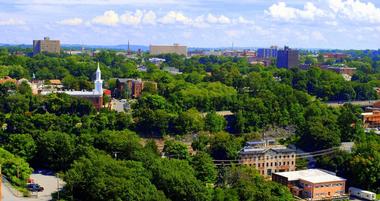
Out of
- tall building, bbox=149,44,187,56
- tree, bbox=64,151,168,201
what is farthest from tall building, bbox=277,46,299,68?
tree, bbox=64,151,168,201

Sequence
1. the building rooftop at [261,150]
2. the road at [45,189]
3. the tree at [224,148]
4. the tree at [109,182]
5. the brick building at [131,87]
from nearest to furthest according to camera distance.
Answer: the tree at [109,182]
the road at [45,189]
the tree at [224,148]
the building rooftop at [261,150]
the brick building at [131,87]

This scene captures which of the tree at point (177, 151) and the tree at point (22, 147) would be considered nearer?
the tree at point (22, 147)

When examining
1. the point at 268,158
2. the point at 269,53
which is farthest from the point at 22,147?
the point at 269,53

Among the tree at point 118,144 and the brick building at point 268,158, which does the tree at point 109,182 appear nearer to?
the tree at point 118,144

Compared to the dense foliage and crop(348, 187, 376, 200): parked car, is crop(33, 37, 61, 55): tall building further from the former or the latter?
crop(348, 187, 376, 200): parked car

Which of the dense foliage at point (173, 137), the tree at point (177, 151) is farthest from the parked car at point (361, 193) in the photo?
the tree at point (177, 151)

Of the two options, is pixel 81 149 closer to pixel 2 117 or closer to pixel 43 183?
pixel 43 183

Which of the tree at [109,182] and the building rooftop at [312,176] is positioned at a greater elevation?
the tree at [109,182]
